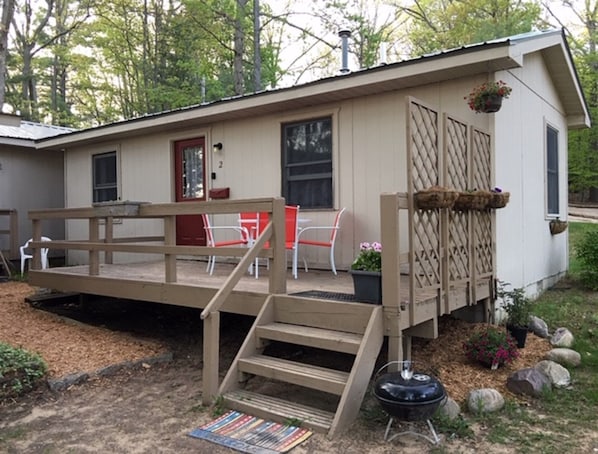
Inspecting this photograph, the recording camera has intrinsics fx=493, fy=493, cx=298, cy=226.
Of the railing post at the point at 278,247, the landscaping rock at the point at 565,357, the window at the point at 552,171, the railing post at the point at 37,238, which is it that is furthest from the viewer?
the window at the point at 552,171

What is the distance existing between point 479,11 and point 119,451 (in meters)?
19.6

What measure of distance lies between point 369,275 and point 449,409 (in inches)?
39.9

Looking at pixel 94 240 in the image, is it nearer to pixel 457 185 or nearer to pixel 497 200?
pixel 457 185

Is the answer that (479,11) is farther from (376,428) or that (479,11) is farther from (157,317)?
(376,428)

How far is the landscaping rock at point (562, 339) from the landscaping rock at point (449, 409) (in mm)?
1935

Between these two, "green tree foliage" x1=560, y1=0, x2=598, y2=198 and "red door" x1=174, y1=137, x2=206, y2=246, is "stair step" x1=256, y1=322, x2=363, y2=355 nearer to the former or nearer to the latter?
"red door" x1=174, y1=137, x2=206, y2=246

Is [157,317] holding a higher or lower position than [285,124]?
lower

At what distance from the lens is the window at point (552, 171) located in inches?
281

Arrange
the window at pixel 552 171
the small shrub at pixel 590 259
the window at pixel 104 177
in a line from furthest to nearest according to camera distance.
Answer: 1. the window at pixel 104 177
2. the window at pixel 552 171
3. the small shrub at pixel 590 259

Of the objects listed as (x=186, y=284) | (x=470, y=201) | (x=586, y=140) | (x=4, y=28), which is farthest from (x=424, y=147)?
(x=586, y=140)

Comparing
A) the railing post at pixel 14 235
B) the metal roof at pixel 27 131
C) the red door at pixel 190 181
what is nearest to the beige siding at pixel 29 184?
the metal roof at pixel 27 131

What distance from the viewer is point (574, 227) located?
41.0 feet

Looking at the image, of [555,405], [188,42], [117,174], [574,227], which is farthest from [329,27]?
[555,405]

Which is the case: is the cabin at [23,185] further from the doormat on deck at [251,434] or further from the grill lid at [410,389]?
the grill lid at [410,389]
